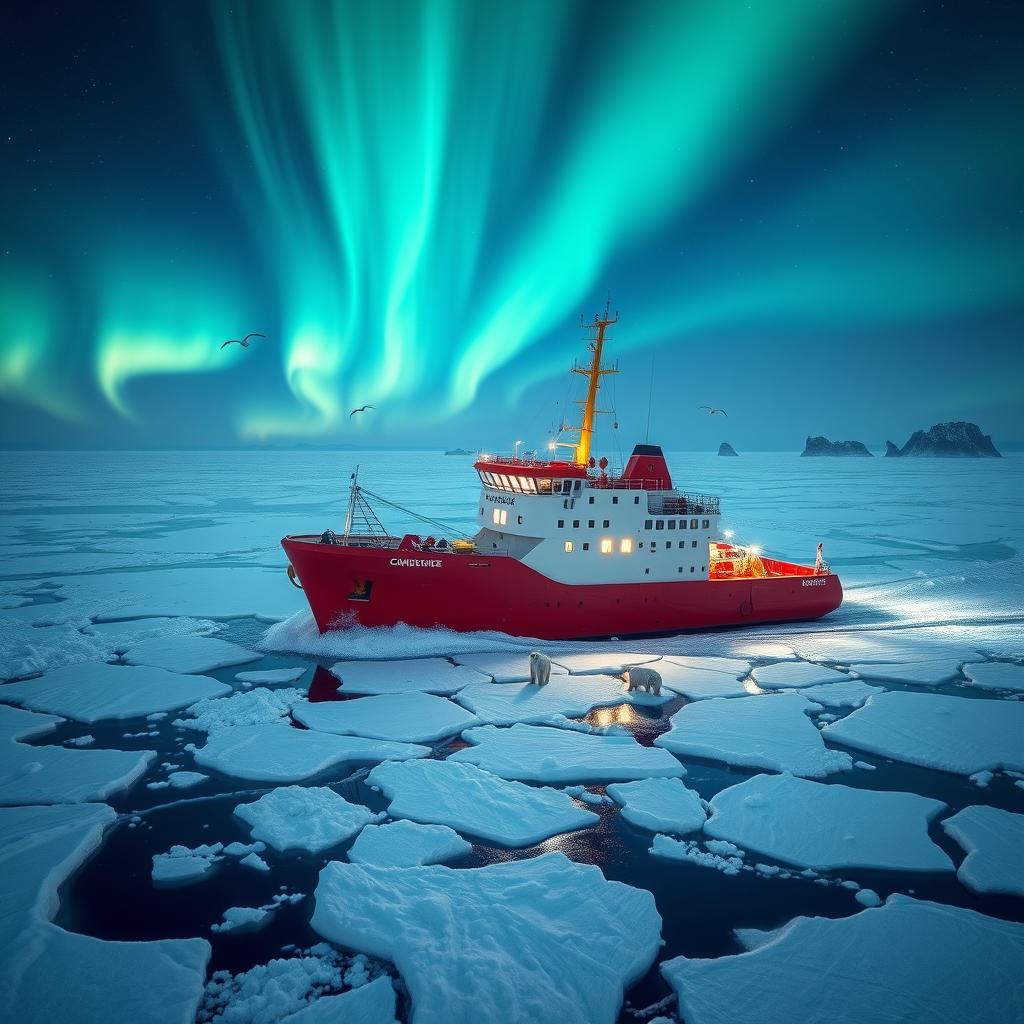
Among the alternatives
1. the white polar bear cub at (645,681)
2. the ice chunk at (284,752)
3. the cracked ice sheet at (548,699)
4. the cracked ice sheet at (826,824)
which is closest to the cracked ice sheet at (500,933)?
the cracked ice sheet at (826,824)

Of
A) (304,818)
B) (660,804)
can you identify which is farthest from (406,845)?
(660,804)

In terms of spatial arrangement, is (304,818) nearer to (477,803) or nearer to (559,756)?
(477,803)

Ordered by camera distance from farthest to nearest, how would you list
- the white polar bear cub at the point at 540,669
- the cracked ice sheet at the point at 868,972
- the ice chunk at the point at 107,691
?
1. the white polar bear cub at the point at 540,669
2. the ice chunk at the point at 107,691
3. the cracked ice sheet at the point at 868,972

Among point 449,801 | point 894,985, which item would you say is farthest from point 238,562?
point 894,985

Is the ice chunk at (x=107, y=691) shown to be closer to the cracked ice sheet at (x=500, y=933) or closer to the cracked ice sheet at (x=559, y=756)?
the cracked ice sheet at (x=559, y=756)

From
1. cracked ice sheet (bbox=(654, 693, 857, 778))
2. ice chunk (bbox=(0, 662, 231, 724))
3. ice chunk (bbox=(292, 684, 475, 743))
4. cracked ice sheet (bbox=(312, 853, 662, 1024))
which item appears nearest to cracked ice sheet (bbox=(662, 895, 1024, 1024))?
cracked ice sheet (bbox=(312, 853, 662, 1024))
